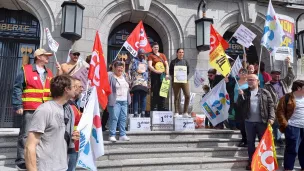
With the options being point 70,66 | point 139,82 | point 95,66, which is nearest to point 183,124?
point 139,82

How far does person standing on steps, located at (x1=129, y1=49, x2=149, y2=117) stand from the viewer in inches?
247

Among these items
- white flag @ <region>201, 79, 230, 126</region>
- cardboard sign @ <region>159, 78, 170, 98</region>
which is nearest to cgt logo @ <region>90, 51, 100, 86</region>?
cardboard sign @ <region>159, 78, 170, 98</region>

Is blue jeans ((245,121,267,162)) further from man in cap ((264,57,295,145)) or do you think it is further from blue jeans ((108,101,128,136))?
blue jeans ((108,101,128,136))

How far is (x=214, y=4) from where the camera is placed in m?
9.11

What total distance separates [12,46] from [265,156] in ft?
24.9

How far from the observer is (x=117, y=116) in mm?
5375

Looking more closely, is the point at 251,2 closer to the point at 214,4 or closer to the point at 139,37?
the point at 214,4

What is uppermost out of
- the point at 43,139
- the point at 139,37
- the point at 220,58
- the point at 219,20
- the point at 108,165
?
the point at 219,20

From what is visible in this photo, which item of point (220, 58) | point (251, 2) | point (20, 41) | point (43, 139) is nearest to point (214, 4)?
point (251, 2)

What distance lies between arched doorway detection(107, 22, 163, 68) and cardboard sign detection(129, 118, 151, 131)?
9.96ft

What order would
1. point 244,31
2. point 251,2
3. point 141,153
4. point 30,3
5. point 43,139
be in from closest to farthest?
point 43,139 → point 141,153 → point 244,31 → point 30,3 → point 251,2

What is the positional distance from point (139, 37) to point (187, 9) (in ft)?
8.61

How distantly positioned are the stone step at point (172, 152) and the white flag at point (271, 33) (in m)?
2.67

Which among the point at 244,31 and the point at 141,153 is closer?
the point at 141,153
